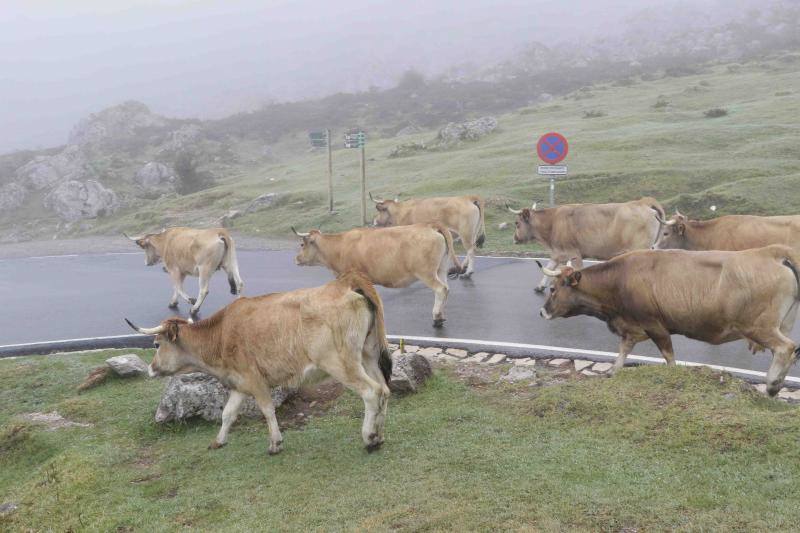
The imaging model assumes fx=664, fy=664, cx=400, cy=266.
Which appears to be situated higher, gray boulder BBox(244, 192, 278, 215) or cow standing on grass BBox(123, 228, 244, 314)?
cow standing on grass BBox(123, 228, 244, 314)

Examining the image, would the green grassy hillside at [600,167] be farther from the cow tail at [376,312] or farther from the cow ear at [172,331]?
the cow ear at [172,331]

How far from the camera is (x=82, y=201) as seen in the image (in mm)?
39250

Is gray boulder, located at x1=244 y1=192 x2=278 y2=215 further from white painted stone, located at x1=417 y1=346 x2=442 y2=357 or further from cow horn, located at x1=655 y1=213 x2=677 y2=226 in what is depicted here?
white painted stone, located at x1=417 y1=346 x2=442 y2=357

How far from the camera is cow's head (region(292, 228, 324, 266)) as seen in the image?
1379 cm

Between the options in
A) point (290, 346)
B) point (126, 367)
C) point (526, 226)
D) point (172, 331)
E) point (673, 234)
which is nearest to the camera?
point (290, 346)

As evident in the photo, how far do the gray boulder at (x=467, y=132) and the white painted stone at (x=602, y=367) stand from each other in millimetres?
32857

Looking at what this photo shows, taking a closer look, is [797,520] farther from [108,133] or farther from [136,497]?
[108,133]

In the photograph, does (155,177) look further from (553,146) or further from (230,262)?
(553,146)

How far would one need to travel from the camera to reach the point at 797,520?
489 cm

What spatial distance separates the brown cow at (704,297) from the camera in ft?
26.2

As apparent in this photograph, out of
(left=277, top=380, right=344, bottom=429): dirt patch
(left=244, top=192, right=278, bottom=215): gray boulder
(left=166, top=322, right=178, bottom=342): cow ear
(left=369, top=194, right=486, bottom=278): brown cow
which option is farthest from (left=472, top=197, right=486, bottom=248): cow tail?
(left=244, top=192, right=278, bottom=215): gray boulder

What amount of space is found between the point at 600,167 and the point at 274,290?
56.4ft

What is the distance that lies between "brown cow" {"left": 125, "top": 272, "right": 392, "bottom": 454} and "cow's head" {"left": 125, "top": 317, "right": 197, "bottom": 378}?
0.01 m

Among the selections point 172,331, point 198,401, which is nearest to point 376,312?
point 172,331
